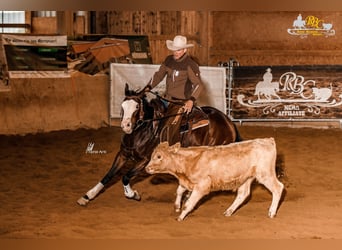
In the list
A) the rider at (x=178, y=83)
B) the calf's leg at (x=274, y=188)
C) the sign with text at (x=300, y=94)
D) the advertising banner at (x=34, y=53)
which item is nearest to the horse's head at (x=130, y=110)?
the rider at (x=178, y=83)

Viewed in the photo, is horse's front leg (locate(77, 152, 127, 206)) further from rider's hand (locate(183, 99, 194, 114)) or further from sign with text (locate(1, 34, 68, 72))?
sign with text (locate(1, 34, 68, 72))

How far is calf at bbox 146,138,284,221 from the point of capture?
286 inches

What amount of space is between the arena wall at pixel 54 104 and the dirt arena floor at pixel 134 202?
1.00 feet

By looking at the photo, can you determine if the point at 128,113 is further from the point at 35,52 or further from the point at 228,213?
the point at 35,52

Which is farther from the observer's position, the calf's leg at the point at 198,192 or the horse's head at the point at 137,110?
the horse's head at the point at 137,110

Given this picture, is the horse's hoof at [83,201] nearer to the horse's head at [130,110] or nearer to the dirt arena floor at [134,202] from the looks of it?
the dirt arena floor at [134,202]

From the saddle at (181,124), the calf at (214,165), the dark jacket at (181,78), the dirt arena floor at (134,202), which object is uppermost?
the dark jacket at (181,78)

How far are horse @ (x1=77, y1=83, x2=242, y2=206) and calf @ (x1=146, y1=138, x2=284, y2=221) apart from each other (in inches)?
27.4

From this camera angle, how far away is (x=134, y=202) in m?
8.44

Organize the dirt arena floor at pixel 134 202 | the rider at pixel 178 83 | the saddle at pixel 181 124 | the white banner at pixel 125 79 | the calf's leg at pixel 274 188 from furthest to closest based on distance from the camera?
1. the white banner at pixel 125 79
2. the saddle at pixel 181 124
3. the rider at pixel 178 83
4. the calf's leg at pixel 274 188
5. the dirt arena floor at pixel 134 202

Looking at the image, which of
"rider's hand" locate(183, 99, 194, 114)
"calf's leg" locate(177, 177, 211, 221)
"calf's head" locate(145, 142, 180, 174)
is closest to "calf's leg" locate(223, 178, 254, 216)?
"calf's leg" locate(177, 177, 211, 221)

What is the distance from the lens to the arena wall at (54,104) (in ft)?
40.9

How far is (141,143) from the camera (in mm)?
8148

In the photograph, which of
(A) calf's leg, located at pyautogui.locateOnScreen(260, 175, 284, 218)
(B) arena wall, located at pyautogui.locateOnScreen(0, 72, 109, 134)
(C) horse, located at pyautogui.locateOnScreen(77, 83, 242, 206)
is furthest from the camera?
(B) arena wall, located at pyautogui.locateOnScreen(0, 72, 109, 134)
